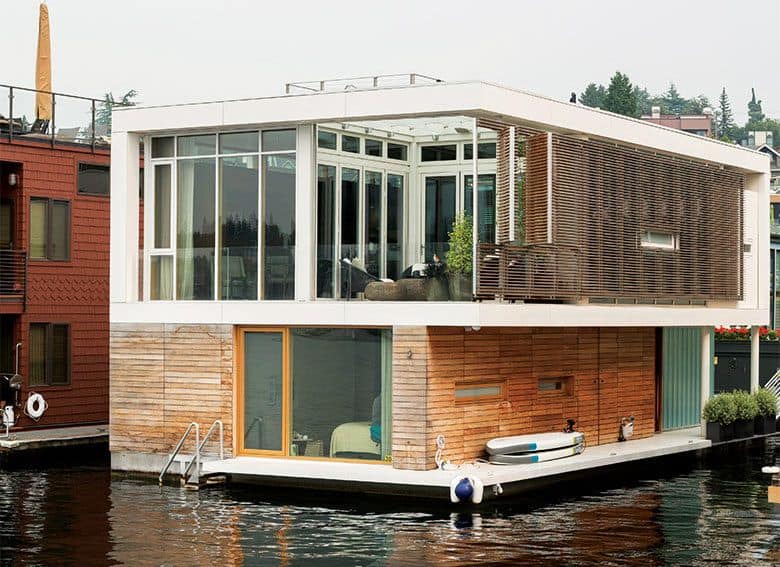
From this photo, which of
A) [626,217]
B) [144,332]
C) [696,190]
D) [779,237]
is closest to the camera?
[144,332]

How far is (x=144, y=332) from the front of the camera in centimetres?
2453

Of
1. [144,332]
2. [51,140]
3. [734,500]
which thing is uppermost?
[51,140]

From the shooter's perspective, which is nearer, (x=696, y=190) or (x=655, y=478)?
(x=655, y=478)

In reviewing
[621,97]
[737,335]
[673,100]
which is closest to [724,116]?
[673,100]

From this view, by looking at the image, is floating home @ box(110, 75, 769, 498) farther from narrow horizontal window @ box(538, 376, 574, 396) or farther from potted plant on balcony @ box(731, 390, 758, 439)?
potted plant on balcony @ box(731, 390, 758, 439)

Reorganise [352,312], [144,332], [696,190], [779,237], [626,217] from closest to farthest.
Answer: [352,312], [144,332], [626,217], [696,190], [779,237]

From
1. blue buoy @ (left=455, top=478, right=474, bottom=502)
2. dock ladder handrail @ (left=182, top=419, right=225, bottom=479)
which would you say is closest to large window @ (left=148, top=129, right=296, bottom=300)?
dock ladder handrail @ (left=182, top=419, right=225, bottom=479)

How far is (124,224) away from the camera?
24.8 meters

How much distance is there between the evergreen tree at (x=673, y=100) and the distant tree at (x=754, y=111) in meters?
8.50

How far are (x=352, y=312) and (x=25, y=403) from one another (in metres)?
10.4

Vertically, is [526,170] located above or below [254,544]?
above

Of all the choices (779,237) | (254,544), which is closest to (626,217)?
(254,544)

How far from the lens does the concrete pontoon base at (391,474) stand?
2134 cm

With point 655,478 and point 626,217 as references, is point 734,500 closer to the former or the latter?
point 655,478
